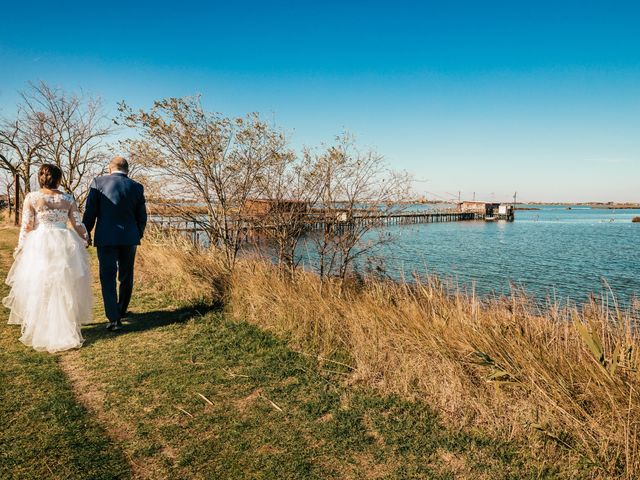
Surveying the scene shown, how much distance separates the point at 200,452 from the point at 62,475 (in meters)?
0.80

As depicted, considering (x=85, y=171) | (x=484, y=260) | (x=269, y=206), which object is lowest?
(x=484, y=260)

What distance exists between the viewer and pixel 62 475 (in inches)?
97.7

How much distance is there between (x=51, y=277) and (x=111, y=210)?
1020mm

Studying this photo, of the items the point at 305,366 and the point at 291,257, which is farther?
the point at 291,257

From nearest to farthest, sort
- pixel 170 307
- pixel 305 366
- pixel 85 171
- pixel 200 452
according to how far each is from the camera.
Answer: pixel 200 452 → pixel 305 366 → pixel 170 307 → pixel 85 171

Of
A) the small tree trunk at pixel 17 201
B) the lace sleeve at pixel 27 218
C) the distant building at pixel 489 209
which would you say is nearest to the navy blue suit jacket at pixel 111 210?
the lace sleeve at pixel 27 218

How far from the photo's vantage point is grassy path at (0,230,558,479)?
104 inches

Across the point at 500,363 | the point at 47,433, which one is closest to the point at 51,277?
the point at 47,433

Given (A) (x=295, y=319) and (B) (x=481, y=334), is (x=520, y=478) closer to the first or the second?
(B) (x=481, y=334)

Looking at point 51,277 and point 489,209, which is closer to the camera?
point 51,277

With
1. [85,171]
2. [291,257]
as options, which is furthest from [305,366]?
[85,171]

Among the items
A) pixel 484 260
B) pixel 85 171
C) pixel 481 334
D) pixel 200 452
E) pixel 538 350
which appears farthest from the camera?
pixel 484 260

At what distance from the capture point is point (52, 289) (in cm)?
469

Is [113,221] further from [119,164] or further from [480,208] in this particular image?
[480,208]
